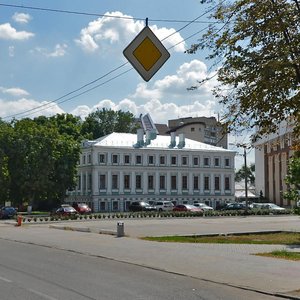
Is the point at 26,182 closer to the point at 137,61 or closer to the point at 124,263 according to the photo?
the point at 124,263

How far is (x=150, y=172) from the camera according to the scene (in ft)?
276

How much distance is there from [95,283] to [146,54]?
17.1 feet

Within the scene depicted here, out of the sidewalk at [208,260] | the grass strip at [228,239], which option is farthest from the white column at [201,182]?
the sidewalk at [208,260]

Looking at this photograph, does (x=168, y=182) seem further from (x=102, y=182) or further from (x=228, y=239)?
(x=228, y=239)

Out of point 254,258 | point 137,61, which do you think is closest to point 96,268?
point 254,258

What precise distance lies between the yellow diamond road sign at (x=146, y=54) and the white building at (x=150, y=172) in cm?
7041

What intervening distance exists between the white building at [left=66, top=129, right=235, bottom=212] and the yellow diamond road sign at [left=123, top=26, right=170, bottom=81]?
2772 inches

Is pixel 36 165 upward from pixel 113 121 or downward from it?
downward

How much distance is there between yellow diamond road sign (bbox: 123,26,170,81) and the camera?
9.88 metres

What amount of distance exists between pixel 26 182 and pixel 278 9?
62370 mm

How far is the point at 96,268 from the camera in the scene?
15.4 meters

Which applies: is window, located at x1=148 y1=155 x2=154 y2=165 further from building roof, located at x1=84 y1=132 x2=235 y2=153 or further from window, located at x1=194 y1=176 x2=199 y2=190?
window, located at x1=194 y1=176 x2=199 y2=190

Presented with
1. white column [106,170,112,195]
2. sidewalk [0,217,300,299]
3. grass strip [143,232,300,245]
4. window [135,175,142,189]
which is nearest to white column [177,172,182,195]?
window [135,175,142,189]

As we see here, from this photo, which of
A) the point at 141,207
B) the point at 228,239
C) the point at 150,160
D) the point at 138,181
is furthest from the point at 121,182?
the point at 228,239
